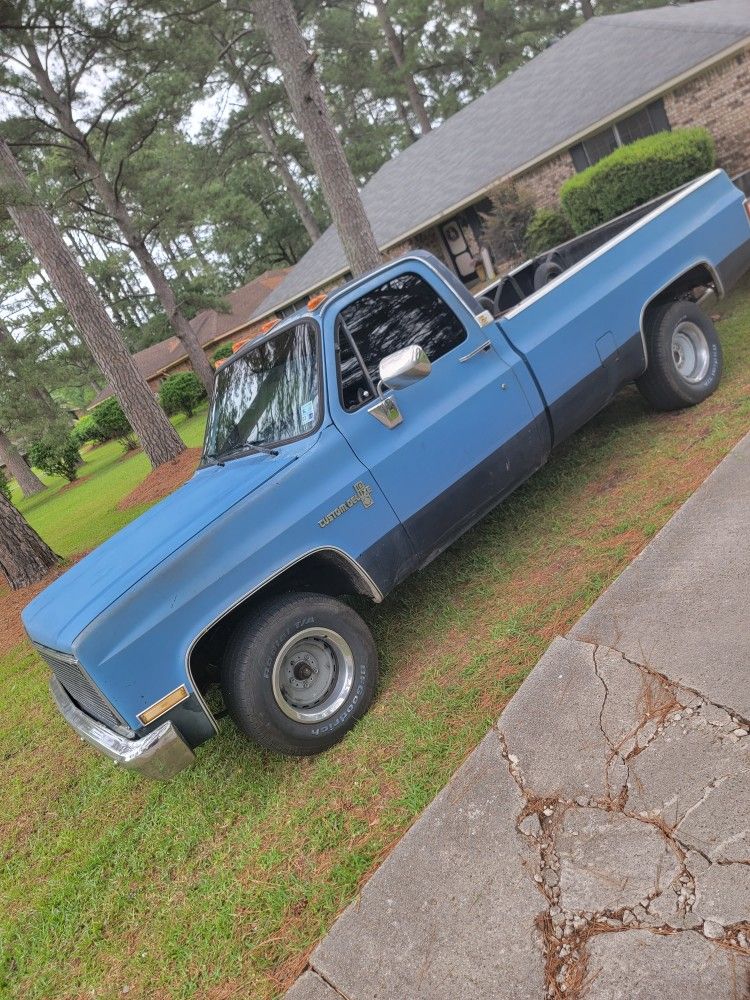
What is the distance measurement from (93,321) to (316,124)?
5.73 m

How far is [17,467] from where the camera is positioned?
22.1m

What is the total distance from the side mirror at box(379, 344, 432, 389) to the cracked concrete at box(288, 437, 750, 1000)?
1.59 m

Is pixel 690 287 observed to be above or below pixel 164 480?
above

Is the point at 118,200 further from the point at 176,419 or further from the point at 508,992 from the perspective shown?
the point at 508,992

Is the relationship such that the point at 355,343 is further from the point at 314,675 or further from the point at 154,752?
the point at 154,752

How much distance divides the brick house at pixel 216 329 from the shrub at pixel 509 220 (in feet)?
48.9

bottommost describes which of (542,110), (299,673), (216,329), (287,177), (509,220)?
(299,673)

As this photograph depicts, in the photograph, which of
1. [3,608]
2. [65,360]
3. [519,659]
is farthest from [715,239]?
[65,360]

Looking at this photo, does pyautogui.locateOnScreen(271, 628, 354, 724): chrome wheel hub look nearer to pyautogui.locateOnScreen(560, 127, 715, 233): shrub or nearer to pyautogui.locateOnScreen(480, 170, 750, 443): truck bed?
pyautogui.locateOnScreen(480, 170, 750, 443): truck bed

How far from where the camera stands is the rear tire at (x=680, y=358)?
16.0 feet

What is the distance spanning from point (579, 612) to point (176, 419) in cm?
2377

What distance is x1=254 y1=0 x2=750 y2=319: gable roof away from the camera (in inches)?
627

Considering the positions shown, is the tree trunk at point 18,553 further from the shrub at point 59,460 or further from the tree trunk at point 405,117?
the tree trunk at point 405,117

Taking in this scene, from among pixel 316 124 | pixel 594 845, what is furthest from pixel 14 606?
pixel 594 845
